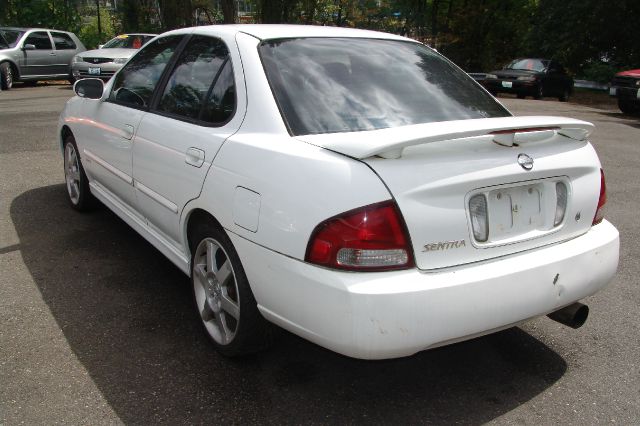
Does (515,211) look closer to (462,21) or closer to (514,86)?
(514,86)

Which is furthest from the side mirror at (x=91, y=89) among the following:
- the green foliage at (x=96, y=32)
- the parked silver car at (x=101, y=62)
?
the green foliage at (x=96, y=32)

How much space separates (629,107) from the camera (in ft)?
52.7

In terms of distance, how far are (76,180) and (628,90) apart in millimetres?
14438

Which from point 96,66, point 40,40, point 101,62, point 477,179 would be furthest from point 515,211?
point 40,40

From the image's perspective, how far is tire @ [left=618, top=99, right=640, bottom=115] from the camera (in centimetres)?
1577

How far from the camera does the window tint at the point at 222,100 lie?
3.08 m

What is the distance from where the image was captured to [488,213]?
8.23ft

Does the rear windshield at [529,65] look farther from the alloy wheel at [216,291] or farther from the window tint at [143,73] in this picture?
the alloy wheel at [216,291]

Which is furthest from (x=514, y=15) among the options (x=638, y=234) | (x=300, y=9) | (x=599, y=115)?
(x=638, y=234)

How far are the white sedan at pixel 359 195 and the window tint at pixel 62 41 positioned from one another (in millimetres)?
16506

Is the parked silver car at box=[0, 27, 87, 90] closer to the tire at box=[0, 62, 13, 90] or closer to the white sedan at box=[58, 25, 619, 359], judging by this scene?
the tire at box=[0, 62, 13, 90]

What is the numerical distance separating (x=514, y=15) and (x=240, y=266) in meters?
34.9

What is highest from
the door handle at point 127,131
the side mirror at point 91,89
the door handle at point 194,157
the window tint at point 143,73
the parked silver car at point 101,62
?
the window tint at point 143,73

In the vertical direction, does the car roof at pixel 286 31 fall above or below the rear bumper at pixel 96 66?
above
